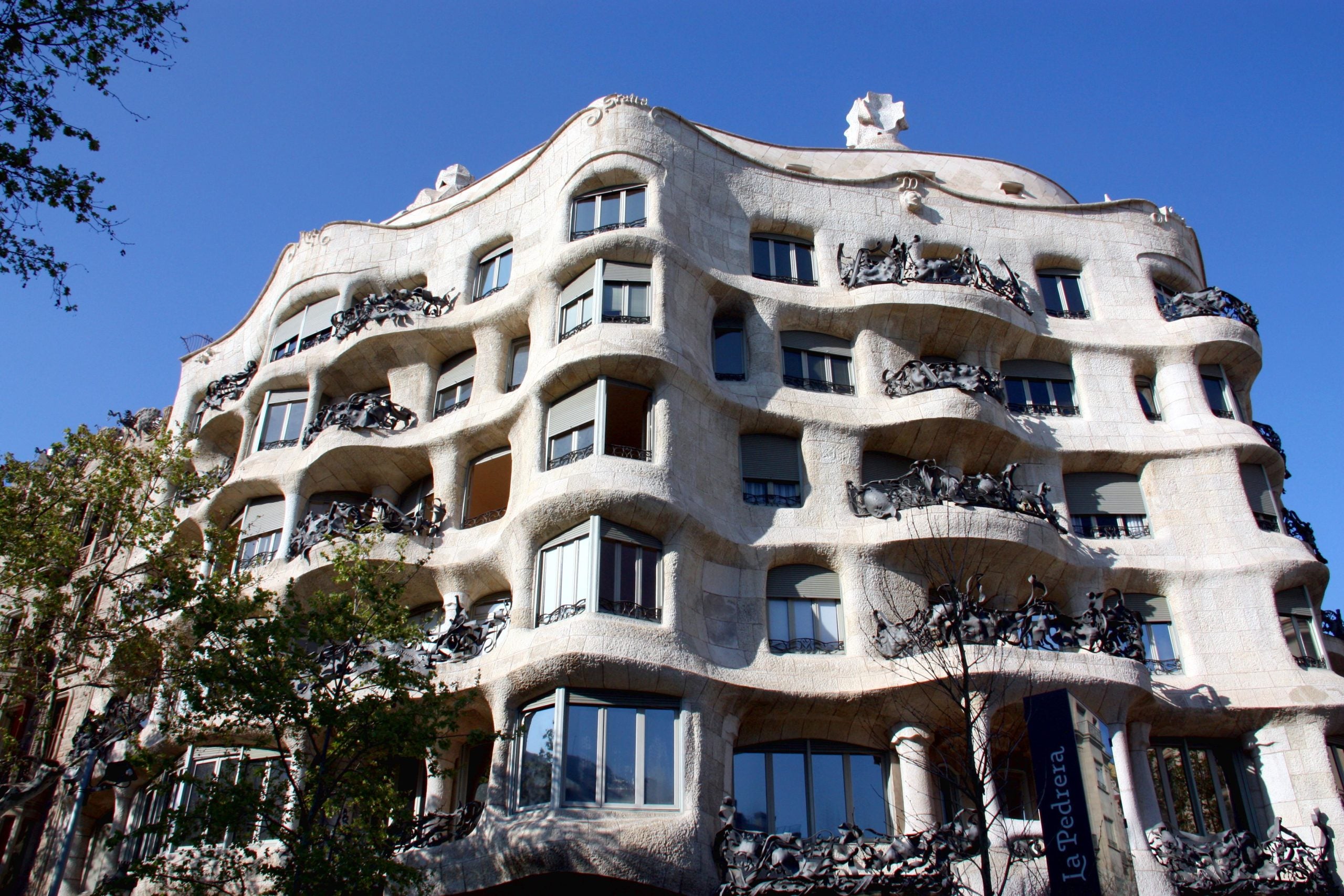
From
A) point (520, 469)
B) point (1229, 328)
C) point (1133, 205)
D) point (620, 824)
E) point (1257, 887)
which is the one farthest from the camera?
point (1133, 205)

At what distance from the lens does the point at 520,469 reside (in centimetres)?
2159

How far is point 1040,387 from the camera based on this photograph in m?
25.1

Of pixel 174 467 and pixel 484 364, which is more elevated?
pixel 484 364

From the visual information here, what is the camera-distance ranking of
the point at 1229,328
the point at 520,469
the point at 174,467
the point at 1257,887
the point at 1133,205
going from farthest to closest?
1. the point at 1133,205
2. the point at 1229,328
3. the point at 174,467
4. the point at 520,469
5. the point at 1257,887

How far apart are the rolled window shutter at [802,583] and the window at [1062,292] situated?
9426mm

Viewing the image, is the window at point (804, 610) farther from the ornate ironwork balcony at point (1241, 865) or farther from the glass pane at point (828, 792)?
the ornate ironwork balcony at point (1241, 865)

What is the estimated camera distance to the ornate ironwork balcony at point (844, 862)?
54.7ft

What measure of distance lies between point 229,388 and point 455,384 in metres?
7.05

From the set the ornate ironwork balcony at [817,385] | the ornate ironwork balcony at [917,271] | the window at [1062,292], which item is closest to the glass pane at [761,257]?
the ornate ironwork balcony at [917,271]

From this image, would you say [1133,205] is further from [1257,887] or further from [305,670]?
[305,670]

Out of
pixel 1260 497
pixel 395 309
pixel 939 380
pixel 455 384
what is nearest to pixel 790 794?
pixel 939 380

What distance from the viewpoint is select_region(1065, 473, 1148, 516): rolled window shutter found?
23500 millimetres

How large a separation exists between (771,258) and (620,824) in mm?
13484

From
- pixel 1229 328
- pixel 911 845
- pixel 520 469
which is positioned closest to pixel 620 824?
pixel 911 845
